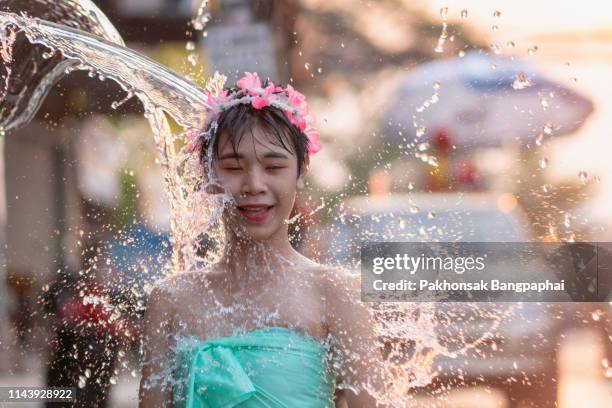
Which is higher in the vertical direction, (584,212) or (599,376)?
(584,212)

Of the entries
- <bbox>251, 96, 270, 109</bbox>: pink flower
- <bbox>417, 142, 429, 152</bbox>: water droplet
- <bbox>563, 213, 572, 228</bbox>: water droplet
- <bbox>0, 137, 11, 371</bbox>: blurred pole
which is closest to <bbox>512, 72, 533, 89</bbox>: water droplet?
<bbox>417, 142, 429, 152</bbox>: water droplet

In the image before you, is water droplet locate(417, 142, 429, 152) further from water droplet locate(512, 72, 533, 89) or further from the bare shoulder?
the bare shoulder

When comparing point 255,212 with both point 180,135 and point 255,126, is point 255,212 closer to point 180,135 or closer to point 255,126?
point 255,126

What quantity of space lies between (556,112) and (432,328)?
130 centimetres

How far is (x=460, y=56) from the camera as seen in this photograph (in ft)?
12.7

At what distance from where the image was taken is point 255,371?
67.8 inches

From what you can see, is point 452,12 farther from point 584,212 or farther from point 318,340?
point 318,340

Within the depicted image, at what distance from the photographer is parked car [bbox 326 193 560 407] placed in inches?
117

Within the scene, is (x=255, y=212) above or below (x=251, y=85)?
below

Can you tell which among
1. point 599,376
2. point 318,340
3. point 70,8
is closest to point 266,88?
point 318,340

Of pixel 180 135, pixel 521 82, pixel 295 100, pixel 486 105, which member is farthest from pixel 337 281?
pixel 521 82

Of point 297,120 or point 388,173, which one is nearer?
point 297,120

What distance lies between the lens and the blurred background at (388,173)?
3.33 meters

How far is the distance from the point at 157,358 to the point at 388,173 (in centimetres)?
199
